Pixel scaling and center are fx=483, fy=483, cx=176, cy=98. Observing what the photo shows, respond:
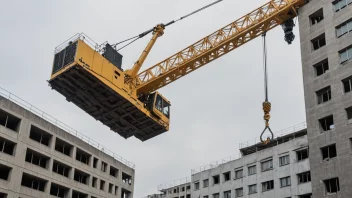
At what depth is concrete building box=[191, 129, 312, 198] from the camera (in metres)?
72.5

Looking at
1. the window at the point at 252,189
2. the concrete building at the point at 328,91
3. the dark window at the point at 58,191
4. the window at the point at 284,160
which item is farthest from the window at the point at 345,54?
the dark window at the point at 58,191

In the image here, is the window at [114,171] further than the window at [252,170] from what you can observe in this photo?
Yes

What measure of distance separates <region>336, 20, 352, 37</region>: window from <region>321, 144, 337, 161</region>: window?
11048 millimetres

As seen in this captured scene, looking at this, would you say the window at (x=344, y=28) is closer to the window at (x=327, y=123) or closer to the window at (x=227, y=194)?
the window at (x=327, y=123)

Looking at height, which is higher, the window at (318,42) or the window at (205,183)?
the window at (318,42)

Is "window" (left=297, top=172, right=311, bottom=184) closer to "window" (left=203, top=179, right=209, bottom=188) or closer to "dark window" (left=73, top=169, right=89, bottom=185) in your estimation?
"window" (left=203, top=179, right=209, bottom=188)

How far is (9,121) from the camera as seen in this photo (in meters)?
64.5

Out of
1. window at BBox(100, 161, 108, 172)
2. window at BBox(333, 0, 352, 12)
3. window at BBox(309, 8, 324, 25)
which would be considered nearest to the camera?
window at BBox(333, 0, 352, 12)

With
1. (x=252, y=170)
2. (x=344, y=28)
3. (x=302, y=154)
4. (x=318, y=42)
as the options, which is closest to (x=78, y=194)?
(x=252, y=170)

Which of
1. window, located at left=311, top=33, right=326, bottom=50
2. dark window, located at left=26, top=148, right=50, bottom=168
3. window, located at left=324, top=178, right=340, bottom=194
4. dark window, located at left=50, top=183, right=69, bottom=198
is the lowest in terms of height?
window, located at left=324, top=178, right=340, bottom=194

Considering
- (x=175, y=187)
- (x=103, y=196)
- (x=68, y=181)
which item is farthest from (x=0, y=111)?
(x=175, y=187)

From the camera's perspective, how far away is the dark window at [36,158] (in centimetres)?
6648

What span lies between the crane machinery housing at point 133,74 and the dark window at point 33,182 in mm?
18403

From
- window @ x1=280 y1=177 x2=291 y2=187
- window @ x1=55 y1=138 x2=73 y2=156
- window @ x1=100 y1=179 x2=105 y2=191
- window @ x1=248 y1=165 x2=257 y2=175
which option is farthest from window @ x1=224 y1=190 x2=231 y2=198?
window @ x1=55 y1=138 x2=73 y2=156
